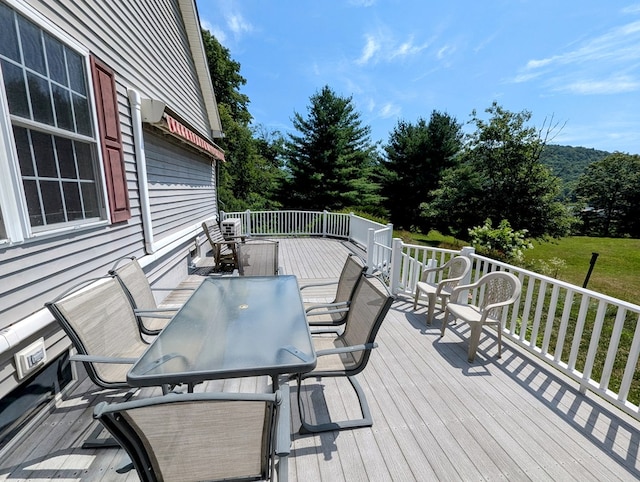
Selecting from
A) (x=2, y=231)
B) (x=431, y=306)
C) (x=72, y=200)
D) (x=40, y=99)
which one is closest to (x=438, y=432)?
(x=431, y=306)

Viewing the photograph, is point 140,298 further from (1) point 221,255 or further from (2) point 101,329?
(1) point 221,255

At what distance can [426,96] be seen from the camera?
720 inches

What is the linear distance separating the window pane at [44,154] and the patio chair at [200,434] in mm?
2181

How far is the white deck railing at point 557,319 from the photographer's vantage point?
2.16 m

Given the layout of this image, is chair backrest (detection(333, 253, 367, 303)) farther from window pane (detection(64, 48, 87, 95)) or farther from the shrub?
the shrub

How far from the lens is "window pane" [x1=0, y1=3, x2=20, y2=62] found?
1.74 metres

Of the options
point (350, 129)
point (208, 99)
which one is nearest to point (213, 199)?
point (208, 99)

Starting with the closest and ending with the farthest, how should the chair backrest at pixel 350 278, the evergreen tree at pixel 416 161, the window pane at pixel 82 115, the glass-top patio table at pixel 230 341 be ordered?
the glass-top patio table at pixel 230 341, the chair backrest at pixel 350 278, the window pane at pixel 82 115, the evergreen tree at pixel 416 161

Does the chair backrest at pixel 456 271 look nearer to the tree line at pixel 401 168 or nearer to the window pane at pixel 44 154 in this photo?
the window pane at pixel 44 154

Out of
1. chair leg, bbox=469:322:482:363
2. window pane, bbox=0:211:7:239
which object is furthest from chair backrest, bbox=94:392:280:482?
chair leg, bbox=469:322:482:363

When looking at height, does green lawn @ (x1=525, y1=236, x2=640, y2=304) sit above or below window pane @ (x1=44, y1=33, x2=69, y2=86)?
below

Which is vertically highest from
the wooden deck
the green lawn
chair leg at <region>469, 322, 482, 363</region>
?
chair leg at <region>469, 322, 482, 363</region>

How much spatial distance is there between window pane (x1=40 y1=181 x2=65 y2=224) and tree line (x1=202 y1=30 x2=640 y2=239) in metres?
11.6

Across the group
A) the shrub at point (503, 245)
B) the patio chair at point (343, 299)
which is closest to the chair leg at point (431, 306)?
the patio chair at point (343, 299)
